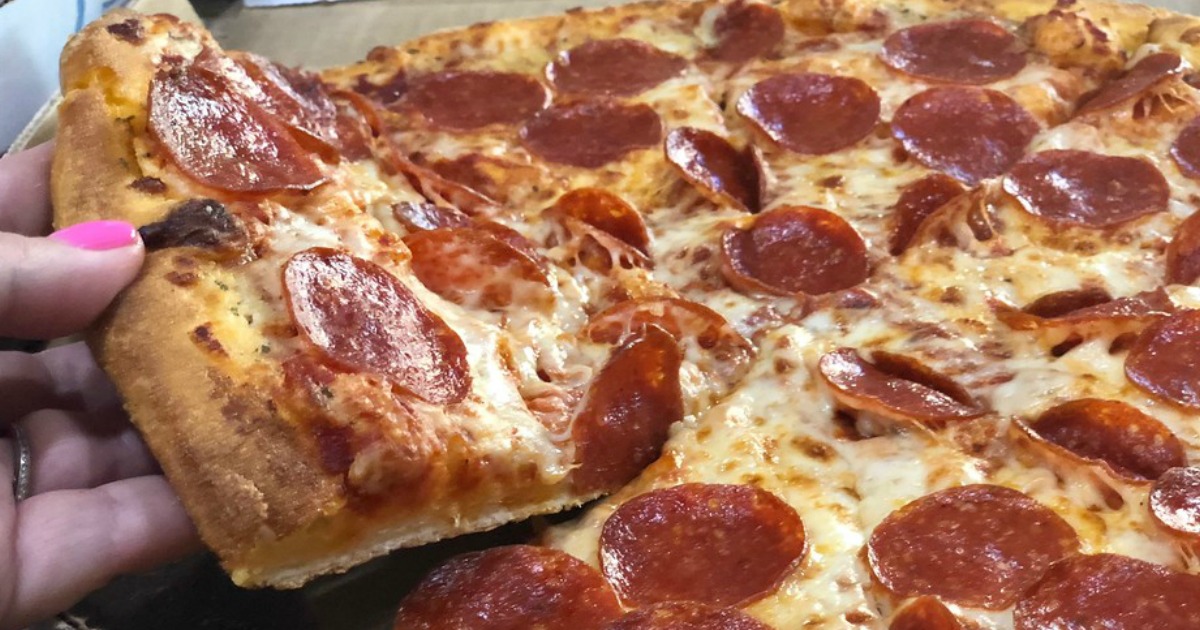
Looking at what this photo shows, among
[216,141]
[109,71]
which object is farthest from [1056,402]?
[109,71]

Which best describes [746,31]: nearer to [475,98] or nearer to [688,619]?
[475,98]

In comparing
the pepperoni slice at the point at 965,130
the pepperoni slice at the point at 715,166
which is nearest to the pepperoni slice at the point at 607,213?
the pepperoni slice at the point at 715,166

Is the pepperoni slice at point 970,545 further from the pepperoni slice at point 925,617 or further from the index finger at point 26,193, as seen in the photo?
the index finger at point 26,193

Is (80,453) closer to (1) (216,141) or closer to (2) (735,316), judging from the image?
(1) (216,141)

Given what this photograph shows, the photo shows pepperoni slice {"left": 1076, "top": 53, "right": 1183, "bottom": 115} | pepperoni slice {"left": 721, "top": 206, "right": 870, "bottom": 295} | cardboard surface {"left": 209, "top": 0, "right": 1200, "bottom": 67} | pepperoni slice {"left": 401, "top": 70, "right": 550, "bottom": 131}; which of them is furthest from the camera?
cardboard surface {"left": 209, "top": 0, "right": 1200, "bottom": 67}

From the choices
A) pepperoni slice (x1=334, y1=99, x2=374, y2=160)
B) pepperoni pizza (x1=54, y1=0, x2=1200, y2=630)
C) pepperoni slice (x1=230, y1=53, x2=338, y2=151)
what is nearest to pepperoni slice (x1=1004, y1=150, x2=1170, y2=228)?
pepperoni pizza (x1=54, y1=0, x2=1200, y2=630)

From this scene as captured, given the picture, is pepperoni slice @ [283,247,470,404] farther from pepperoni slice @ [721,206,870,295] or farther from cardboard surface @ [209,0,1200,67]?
cardboard surface @ [209,0,1200,67]
